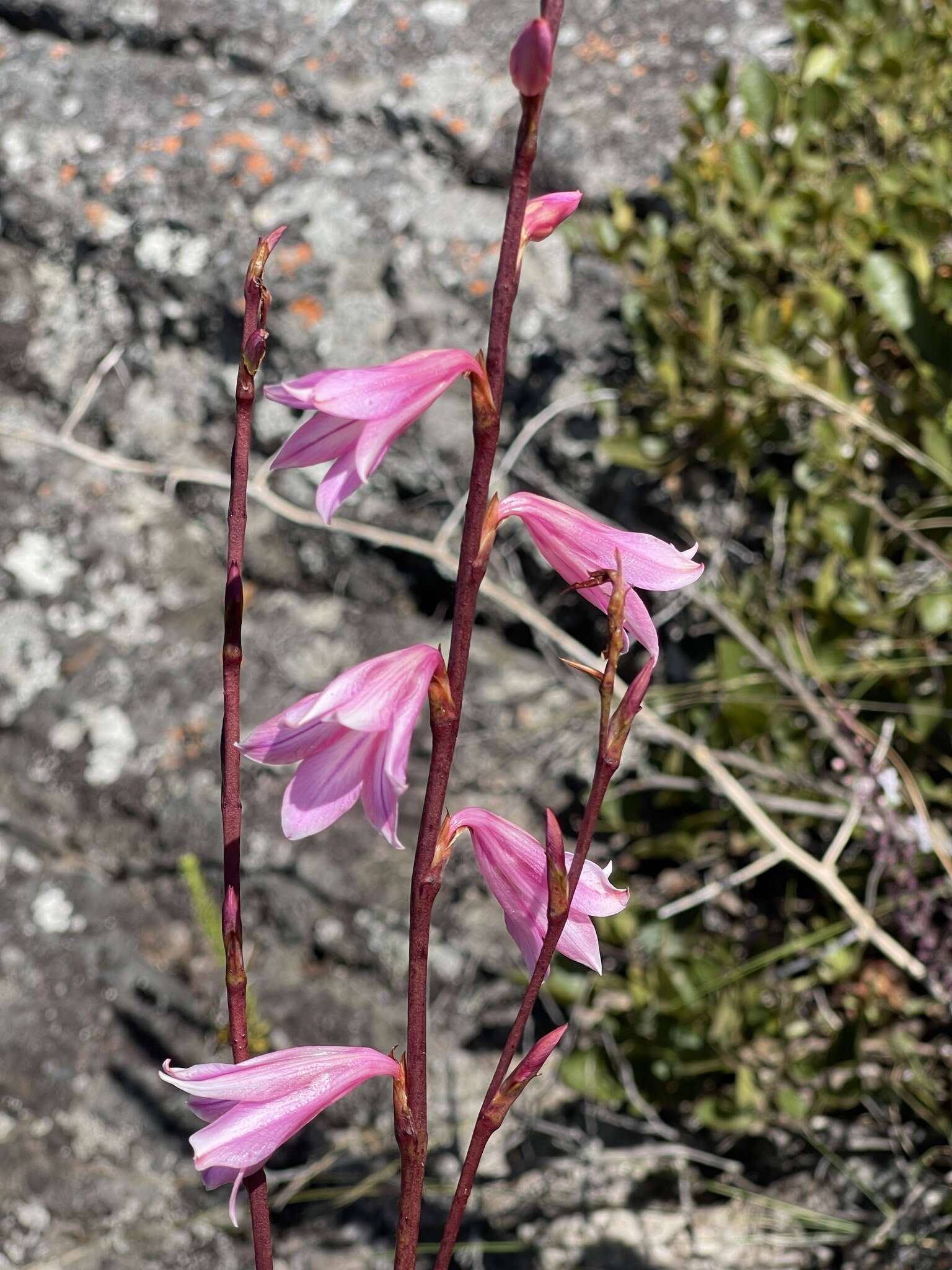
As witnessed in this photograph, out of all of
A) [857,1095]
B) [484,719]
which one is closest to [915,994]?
[857,1095]

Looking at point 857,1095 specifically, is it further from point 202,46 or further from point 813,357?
point 202,46

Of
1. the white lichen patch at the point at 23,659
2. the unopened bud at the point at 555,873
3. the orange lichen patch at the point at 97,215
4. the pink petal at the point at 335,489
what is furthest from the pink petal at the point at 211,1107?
the orange lichen patch at the point at 97,215

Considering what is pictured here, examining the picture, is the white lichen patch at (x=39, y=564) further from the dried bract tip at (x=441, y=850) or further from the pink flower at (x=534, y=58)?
the pink flower at (x=534, y=58)

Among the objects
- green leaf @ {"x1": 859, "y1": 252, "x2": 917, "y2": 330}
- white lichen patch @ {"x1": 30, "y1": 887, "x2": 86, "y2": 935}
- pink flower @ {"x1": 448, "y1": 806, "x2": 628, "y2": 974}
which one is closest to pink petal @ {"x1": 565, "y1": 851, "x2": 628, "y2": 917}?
pink flower @ {"x1": 448, "y1": 806, "x2": 628, "y2": 974}

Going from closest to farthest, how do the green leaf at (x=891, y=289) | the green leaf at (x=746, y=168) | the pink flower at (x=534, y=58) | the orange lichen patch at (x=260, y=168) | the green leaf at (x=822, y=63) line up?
the pink flower at (x=534, y=58) < the green leaf at (x=891, y=289) < the green leaf at (x=746, y=168) < the green leaf at (x=822, y=63) < the orange lichen patch at (x=260, y=168)

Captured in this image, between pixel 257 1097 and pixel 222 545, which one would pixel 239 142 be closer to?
pixel 222 545

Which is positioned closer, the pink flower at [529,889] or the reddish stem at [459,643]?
the reddish stem at [459,643]

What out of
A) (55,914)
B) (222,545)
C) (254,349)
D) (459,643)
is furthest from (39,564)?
(459,643)
